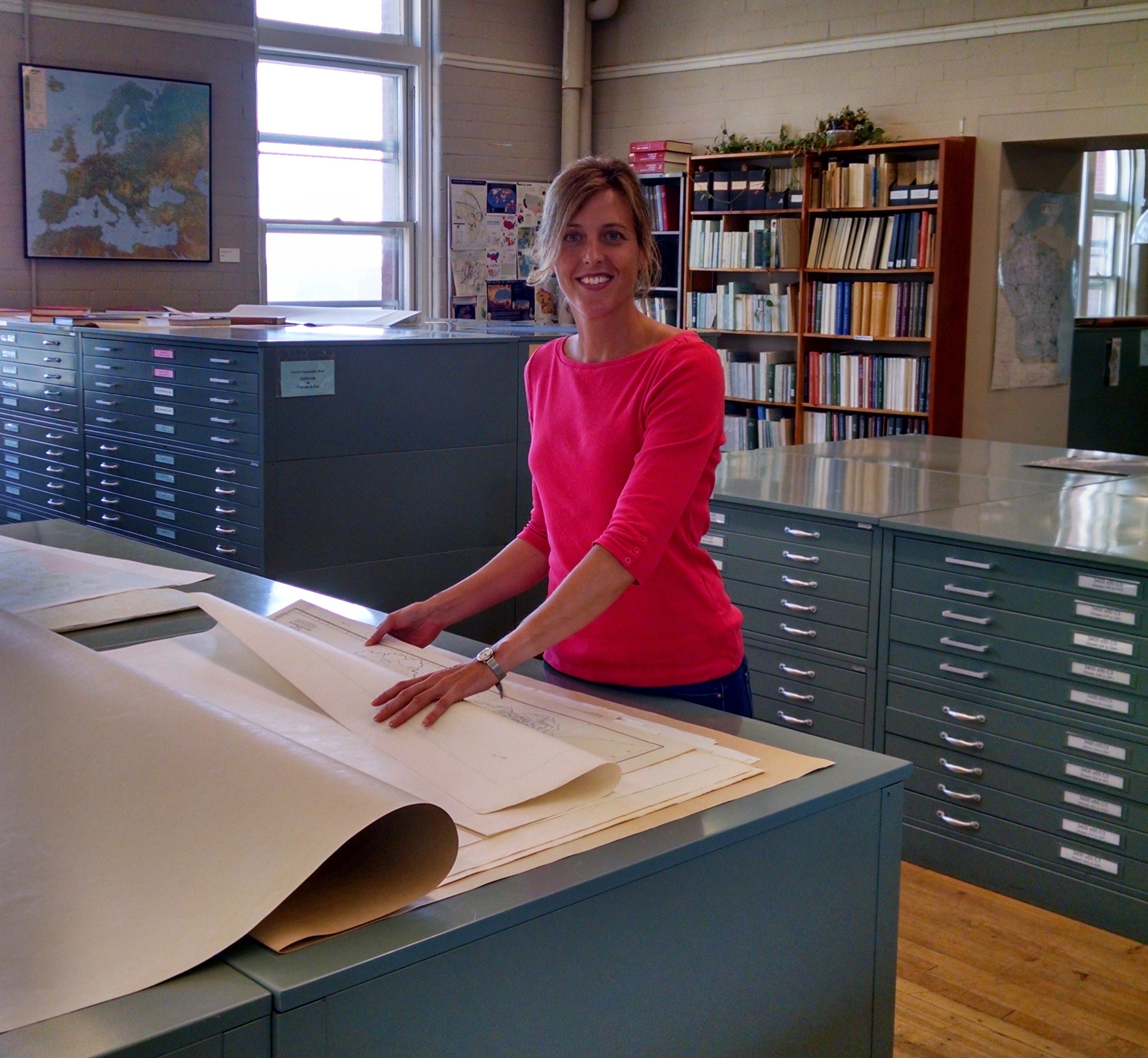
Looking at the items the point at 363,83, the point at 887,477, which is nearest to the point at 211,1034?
the point at 887,477

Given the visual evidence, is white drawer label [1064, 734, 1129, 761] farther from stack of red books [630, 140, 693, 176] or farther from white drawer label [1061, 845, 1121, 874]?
stack of red books [630, 140, 693, 176]

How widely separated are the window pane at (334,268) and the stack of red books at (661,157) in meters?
1.67

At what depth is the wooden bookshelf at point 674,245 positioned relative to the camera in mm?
8094

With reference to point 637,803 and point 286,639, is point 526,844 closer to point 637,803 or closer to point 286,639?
point 637,803

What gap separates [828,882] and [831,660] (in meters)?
2.23

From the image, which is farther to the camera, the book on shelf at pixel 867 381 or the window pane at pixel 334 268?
the window pane at pixel 334 268

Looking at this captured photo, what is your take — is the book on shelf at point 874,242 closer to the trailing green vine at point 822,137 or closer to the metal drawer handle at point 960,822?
the trailing green vine at point 822,137

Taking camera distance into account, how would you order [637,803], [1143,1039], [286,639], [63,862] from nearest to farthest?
[63,862]
[637,803]
[286,639]
[1143,1039]

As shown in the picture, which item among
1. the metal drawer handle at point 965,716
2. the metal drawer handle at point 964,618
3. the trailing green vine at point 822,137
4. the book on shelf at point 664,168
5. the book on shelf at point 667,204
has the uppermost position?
the trailing green vine at point 822,137

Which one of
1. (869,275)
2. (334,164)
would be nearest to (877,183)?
(869,275)

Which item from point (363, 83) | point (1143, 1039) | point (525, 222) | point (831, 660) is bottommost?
point (1143, 1039)

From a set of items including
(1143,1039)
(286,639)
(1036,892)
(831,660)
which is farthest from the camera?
(831,660)

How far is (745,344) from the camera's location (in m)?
8.17

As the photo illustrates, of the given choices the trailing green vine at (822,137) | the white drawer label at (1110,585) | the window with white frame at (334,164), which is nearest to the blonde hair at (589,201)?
the white drawer label at (1110,585)
